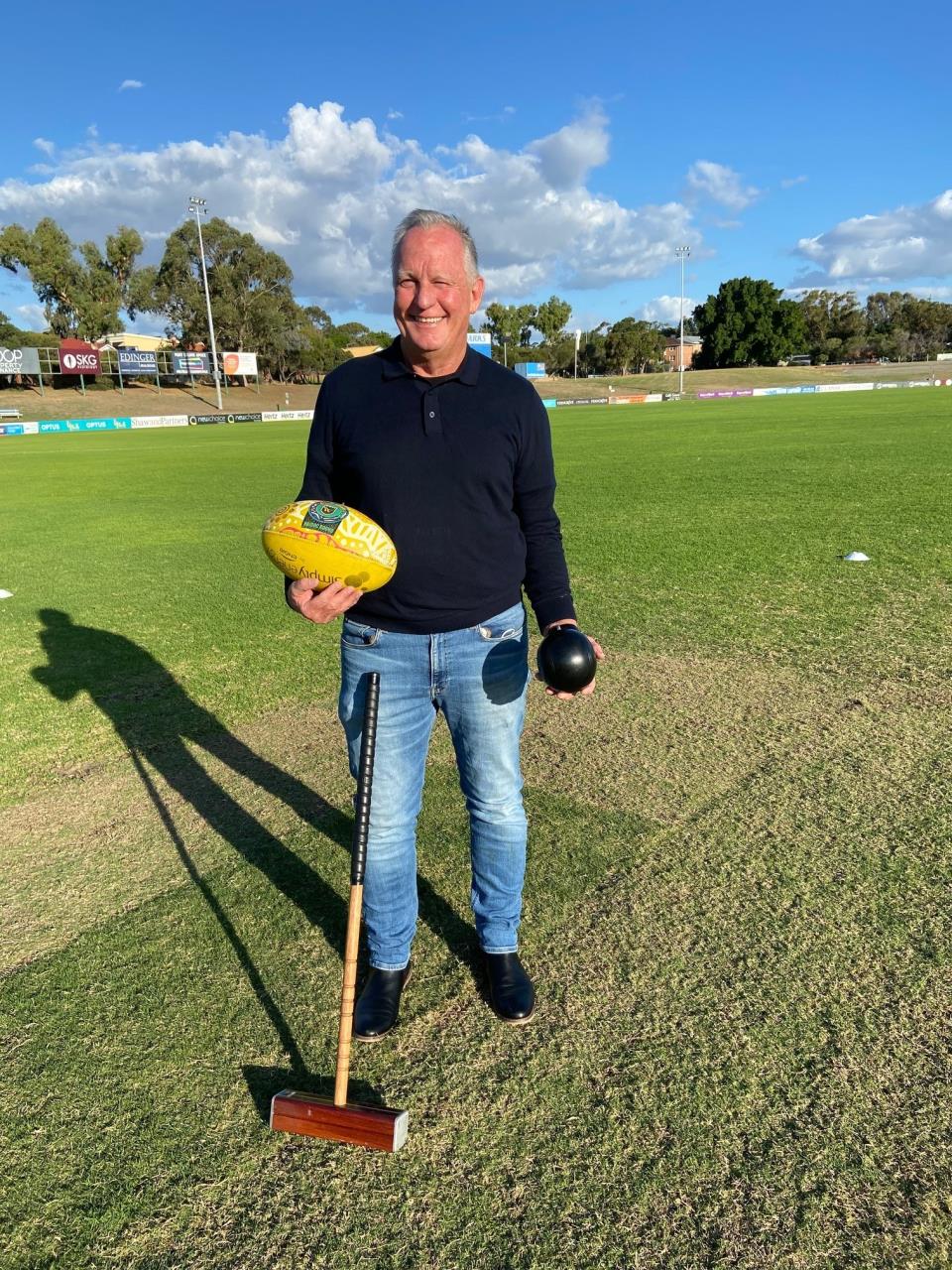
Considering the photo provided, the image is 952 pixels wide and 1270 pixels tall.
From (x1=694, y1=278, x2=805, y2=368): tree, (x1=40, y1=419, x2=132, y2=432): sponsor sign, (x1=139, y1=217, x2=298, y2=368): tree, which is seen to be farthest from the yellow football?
(x1=694, y1=278, x2=805, y2=368): tree

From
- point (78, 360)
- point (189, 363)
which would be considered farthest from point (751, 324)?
point (78, 360)

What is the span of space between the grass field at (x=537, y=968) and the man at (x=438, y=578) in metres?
0.41

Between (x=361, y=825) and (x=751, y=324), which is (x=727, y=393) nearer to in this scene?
(x=751, y=324)

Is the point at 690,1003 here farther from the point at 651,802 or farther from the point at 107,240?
the point at 107,240

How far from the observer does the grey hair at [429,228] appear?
2.40 m

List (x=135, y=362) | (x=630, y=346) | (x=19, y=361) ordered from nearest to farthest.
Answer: (x=19, y=361) < (x=135, y=362) < (x=630, y=346)

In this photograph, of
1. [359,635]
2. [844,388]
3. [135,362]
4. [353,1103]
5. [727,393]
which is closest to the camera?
[353,1103]

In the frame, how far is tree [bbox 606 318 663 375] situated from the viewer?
101125mm

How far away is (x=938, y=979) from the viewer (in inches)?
108

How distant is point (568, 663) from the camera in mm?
2533

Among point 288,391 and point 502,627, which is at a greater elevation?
point 288,391

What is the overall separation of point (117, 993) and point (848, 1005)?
99.0 inches

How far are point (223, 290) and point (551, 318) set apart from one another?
45202 millimetres

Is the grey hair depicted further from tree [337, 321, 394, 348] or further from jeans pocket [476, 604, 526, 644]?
tree [337, 321, 394, 348]
